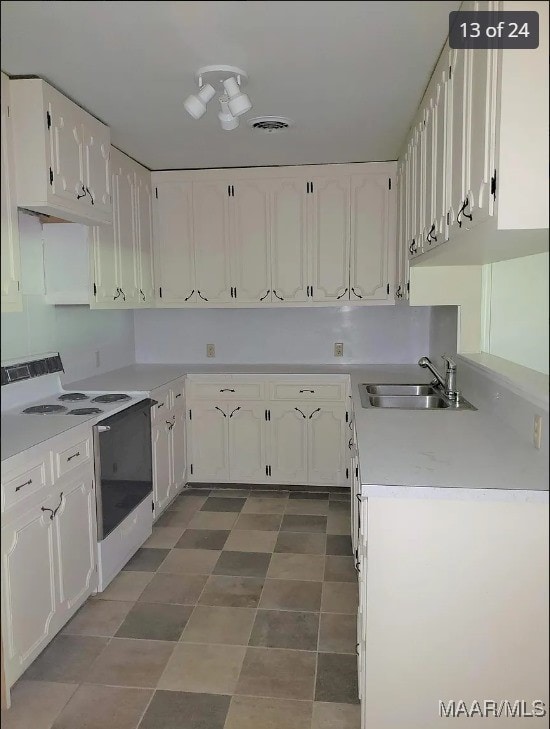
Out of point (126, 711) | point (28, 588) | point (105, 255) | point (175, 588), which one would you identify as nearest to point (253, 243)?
point (105, 255)

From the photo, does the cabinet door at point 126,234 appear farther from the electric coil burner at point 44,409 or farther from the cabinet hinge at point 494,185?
the cabinet hinge at point 494,185

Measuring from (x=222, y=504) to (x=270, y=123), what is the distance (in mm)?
2429

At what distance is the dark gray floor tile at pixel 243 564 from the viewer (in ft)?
9.48

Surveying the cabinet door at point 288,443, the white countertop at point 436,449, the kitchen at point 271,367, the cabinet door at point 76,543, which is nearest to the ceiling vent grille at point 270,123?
the kitchen at point 271,367

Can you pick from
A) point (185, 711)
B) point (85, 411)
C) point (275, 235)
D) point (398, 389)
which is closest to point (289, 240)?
point (275, 235)

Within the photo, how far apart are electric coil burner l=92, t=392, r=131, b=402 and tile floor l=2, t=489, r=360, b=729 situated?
88cm

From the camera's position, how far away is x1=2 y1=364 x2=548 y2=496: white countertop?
61.7 inches

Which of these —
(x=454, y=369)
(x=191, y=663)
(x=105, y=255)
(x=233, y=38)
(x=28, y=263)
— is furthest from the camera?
(x=105, y=255)

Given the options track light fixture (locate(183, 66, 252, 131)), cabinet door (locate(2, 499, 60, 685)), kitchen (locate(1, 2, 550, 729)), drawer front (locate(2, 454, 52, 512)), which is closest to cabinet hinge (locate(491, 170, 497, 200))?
kitchen (locate(1, 2, 550, 729))

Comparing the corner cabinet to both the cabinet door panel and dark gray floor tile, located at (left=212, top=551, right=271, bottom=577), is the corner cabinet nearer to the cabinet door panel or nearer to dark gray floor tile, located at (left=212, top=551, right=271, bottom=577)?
the cabinet door panel

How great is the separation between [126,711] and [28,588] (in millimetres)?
551

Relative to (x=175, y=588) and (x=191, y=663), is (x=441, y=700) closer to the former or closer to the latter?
(x=191, y=663)

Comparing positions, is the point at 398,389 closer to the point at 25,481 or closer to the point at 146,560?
the point at 146,560

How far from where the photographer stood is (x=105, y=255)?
3.27 m
